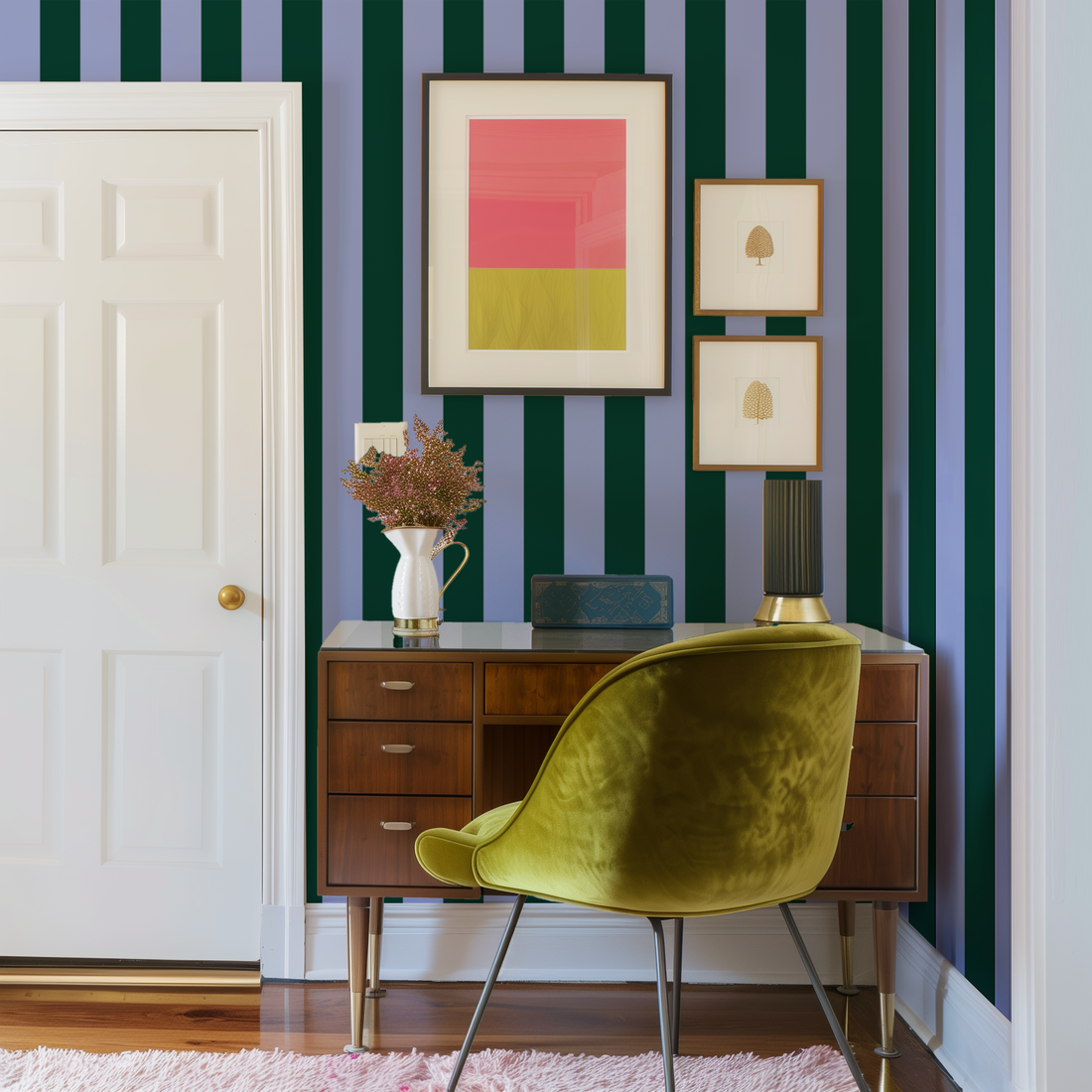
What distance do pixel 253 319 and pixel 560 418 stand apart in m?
0.79

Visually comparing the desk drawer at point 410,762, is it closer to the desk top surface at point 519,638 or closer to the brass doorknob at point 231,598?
the desk top surface at point 519,638

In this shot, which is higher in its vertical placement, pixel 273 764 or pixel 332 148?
pixel 332 148

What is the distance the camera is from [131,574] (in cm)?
221

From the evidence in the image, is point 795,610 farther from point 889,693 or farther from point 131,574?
point 131,574

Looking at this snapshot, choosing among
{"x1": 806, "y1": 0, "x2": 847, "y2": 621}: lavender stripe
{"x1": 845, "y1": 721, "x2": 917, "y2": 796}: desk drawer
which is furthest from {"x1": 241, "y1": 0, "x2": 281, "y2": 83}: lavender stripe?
{"x1": 845, "y1": 721, "x2": 917, "y2": 796}: desk drawer

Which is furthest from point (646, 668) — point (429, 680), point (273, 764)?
point (273, 764)

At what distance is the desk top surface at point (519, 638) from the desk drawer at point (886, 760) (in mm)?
164

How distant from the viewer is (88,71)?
86.2 inches

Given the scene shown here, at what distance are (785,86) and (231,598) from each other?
1847 millimetres

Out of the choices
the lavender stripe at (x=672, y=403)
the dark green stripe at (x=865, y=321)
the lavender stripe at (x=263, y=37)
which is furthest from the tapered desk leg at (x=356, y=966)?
the lavender stripe at (x=263, y=37)

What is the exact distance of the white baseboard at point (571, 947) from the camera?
2.18 m

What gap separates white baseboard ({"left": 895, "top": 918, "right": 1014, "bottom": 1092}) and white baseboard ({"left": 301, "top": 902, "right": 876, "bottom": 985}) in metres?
0.14
